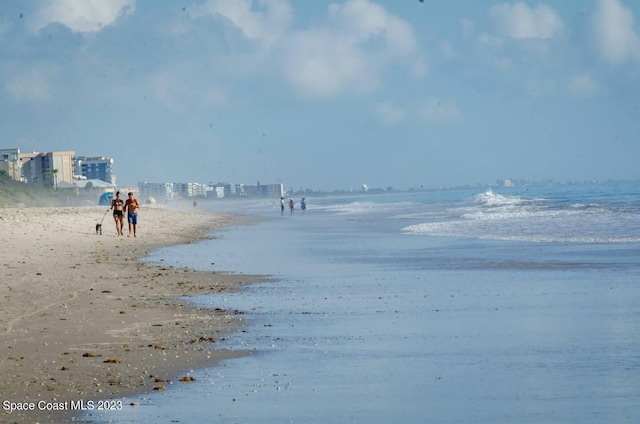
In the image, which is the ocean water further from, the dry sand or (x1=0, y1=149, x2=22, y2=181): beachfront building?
(x1=0, y1=149, x2=22, y2=181): beachfront building

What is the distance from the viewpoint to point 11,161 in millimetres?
138750

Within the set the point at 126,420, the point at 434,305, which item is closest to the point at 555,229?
the point at 434,305

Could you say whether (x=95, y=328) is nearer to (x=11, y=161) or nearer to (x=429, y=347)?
(x=429, y=347)

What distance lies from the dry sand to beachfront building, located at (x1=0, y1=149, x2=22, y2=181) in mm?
113882

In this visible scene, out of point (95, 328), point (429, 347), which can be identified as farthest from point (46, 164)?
point (429, 347)

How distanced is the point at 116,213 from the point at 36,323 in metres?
20.7

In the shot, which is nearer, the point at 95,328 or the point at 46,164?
the point at 95,328

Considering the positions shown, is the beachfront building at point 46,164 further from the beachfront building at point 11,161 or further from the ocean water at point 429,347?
the ocean water at point 429,347

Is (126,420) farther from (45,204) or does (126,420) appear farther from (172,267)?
(45,204)

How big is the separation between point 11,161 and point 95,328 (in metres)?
135

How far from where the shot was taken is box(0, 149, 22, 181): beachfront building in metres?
130

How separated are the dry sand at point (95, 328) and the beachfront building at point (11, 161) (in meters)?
114

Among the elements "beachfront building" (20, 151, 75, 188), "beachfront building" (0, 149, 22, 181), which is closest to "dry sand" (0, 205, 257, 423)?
"beachfront building" (0, 149, 22, 181)

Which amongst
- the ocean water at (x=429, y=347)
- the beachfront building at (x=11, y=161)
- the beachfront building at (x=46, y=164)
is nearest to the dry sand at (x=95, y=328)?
the ocean water at (x=429, y=347)
